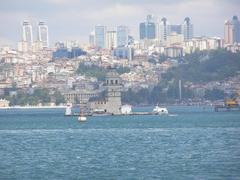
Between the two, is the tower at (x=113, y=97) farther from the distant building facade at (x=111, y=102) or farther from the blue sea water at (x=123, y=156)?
the blue sea water at (x=123, y=156)

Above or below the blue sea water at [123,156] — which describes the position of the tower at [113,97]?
above

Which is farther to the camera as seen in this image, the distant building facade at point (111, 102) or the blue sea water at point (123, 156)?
the distant building facade at point (111, 102)

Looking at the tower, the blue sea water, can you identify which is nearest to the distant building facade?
the tower

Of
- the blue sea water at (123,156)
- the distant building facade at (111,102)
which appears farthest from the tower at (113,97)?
the blue sea water at (123,156)

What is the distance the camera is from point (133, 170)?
1189 inches

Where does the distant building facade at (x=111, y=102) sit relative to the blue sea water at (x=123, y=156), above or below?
above

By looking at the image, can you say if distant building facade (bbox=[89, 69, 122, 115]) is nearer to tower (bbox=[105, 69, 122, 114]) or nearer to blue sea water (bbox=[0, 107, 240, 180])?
tower (bbox=[105, 69, 122, 114])

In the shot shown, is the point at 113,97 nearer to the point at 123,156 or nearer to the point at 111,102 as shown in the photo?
the point at 111,102

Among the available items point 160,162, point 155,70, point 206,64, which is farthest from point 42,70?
point 160,162

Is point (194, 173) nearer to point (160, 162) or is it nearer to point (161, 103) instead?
point (160, 162)

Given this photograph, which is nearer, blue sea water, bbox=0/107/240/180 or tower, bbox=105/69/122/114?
blue sea water, bbox=0/107/240/180

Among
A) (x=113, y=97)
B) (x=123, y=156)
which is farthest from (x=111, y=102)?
(x=123, y=156)

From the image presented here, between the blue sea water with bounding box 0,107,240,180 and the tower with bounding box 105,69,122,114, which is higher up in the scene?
the tower with bounding box 105,69,122,114

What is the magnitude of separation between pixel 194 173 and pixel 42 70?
518 feet
